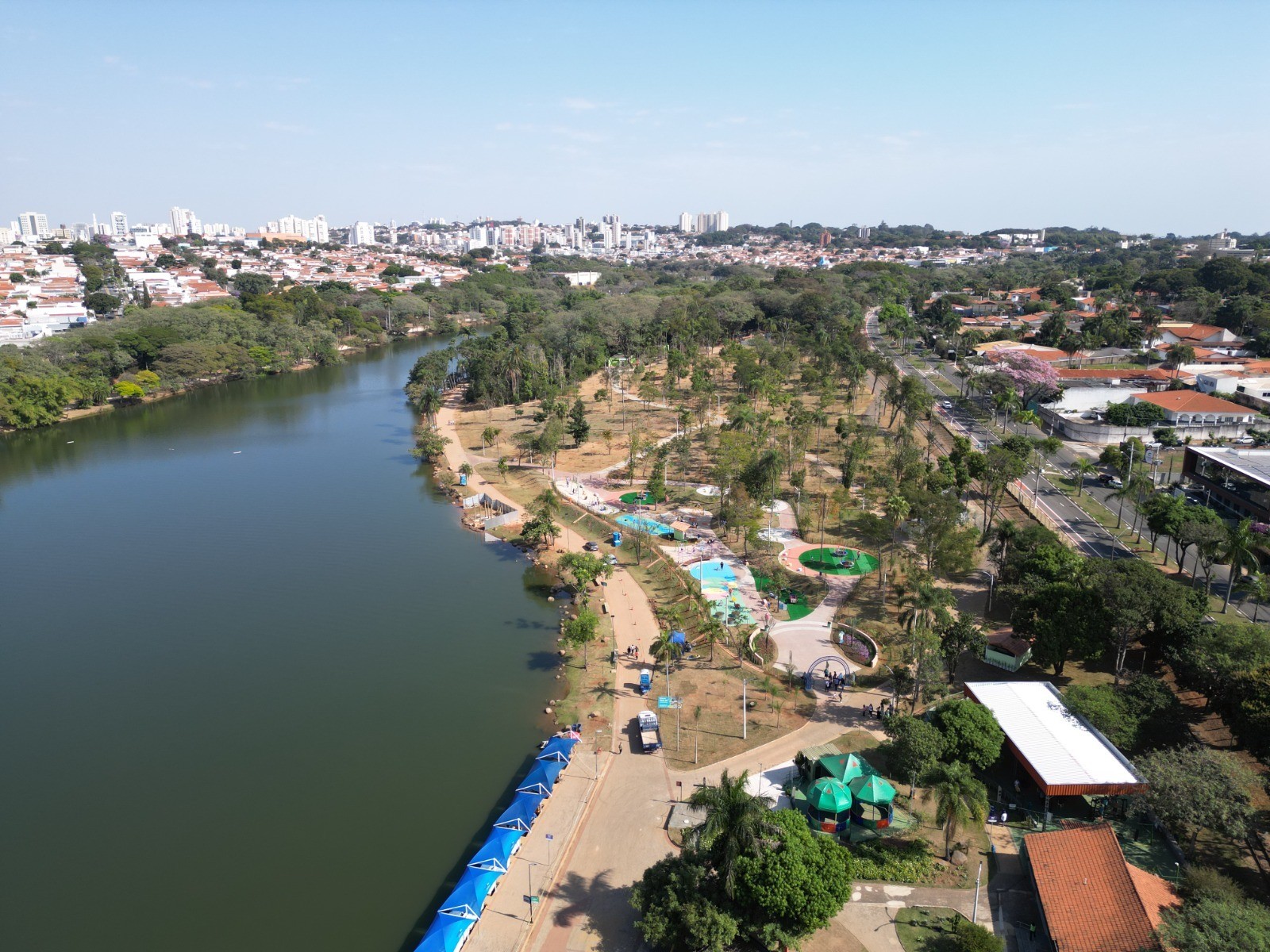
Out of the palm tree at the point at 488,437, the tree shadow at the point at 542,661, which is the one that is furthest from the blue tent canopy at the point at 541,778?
the palm tree at the point at 488,437

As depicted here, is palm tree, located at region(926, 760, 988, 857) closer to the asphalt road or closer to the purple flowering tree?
the asphalt road

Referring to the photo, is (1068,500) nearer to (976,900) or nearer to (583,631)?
(583,631)

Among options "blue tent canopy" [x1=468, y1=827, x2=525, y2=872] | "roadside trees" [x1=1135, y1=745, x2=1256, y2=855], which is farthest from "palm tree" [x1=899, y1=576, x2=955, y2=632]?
"blue tent canopy" [x1=468, y1=827, x2=525, y2=872]

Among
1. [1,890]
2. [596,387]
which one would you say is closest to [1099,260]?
[596,387]

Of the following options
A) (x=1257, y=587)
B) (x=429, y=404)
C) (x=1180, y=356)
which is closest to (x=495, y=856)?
(x=1257, y=587)

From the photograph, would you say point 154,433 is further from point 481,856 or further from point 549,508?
point 481,856

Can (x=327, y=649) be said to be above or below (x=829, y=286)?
below
